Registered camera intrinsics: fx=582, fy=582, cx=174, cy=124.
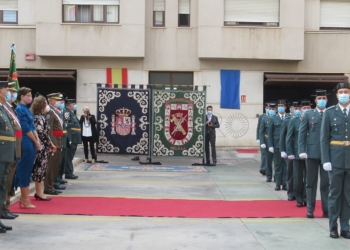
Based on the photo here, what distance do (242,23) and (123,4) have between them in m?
5.21

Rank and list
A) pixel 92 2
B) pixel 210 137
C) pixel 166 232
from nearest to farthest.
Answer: pixel 166 232 < pixel 210 137 < pixel 92 2

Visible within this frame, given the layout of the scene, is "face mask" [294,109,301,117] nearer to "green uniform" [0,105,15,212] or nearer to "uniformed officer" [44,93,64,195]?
"uniformed officer" [44,93,64,195]

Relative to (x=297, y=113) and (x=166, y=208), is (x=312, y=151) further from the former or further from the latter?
(x=166, y=208)

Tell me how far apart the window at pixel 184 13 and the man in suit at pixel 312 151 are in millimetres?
15856

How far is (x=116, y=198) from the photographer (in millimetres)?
12031

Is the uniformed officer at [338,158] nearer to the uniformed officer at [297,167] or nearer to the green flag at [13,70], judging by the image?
the uniformed officer at [297,167]

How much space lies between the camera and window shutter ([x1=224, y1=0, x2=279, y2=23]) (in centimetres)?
2528

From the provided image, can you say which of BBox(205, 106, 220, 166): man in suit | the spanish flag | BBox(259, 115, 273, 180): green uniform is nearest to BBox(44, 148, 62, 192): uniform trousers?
BBox(259, 115, 273, 180): green uniform


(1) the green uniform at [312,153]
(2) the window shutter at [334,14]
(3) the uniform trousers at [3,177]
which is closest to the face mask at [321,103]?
(1) the green uniform at [312,153]

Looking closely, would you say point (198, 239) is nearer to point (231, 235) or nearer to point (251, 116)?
point (231, 235)

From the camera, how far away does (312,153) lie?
32.9 ft

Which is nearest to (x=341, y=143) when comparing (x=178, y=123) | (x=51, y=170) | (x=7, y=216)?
(x=7, y=216)

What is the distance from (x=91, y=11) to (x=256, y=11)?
716 cm

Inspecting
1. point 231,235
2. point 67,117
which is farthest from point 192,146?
point 231,235
